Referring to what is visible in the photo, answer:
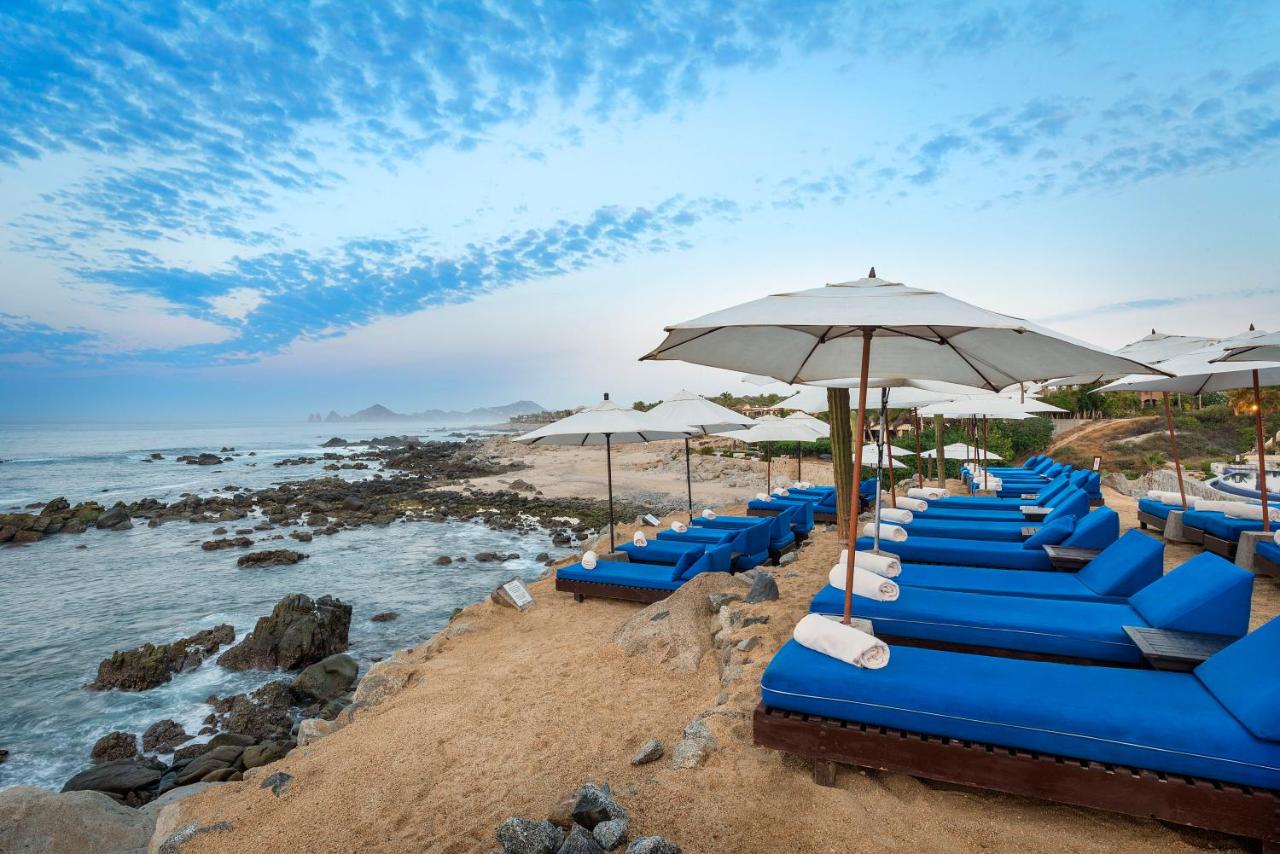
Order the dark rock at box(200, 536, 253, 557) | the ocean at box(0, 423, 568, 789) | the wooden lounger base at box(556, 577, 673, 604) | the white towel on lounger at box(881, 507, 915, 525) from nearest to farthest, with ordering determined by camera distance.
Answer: the wooden lounger base at box(556, 577, 673, 604) < the ocean at box(0, 423, 568, 789) < the white towel on lounger at box(881, 507, 915, 525) < the dark rock at box(200, 536, 253, 557)

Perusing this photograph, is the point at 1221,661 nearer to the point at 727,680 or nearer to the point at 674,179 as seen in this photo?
the point at 727,680

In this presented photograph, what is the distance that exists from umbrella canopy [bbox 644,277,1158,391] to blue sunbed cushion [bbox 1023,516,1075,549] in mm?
2537

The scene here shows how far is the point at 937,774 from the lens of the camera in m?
2.72

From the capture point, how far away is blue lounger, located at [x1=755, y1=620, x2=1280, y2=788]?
7.73 ft

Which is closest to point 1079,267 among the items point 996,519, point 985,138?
point 985,138

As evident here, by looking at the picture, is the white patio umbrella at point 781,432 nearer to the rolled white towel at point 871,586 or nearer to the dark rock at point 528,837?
the rolled white towel at point 871,586

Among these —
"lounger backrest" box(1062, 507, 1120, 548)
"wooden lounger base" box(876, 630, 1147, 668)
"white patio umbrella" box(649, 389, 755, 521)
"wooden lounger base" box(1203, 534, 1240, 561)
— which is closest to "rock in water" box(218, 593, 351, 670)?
"white patio umbrella" box(649, 389, 755, 521)

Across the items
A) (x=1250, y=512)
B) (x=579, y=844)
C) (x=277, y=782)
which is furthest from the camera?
(x=1250, y=512)

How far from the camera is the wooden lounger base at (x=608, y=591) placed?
7457 mm

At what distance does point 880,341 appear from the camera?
4.71m

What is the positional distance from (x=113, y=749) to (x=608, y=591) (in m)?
6.34

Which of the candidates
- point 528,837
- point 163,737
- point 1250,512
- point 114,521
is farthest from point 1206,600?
point 114,521

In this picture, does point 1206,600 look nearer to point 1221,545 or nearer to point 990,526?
point 990,526

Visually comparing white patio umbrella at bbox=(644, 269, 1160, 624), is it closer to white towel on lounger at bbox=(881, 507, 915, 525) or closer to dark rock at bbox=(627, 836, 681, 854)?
dark rock at bbox=(627, 836, 681, 854)
